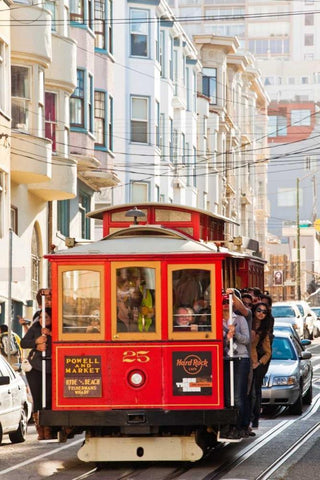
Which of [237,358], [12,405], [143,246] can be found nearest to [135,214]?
[143,246]

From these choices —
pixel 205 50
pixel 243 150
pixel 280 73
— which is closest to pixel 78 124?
pixel 205 50

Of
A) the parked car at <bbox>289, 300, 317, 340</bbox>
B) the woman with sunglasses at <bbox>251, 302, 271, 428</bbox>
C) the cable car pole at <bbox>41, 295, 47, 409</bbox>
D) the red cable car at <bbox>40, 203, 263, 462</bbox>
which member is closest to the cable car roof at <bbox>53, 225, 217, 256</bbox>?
the red cable car at <bbox>40, 203, 263, 462</bbox>

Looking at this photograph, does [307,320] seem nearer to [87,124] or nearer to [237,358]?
[87,124]

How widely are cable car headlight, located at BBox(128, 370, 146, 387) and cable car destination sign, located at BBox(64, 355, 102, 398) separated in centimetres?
34

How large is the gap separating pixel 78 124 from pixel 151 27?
43.3 feet

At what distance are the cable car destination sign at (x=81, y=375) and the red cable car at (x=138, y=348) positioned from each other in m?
0.01

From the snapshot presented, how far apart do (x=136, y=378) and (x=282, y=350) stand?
9285mm

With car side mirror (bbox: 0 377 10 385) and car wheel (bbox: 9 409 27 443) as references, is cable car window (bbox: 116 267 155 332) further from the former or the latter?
car wheel (bbox: 9 409 27 443)

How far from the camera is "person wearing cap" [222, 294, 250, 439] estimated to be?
50.2 ft

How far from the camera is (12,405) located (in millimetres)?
17891

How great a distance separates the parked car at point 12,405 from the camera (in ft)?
57.0

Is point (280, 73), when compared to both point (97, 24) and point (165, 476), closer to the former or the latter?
point (97, 24)

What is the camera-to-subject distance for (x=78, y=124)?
38438mm

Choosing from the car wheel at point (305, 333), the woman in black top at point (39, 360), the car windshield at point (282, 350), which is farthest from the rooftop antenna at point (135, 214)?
the car wheel at point (305, 333)
